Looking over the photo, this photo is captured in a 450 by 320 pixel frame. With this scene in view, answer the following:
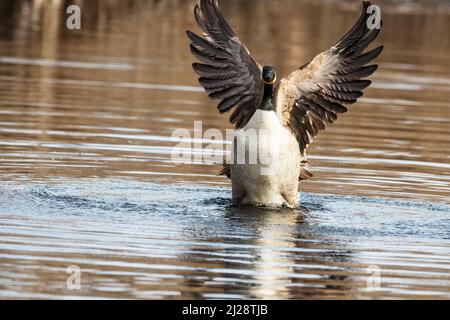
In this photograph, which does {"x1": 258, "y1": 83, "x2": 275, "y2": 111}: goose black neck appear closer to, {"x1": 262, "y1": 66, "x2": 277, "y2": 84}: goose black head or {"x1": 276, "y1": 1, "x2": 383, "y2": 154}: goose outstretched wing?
{"x1": 262, "y1": 66, "x2": 277, "y2": 84}: goose black head

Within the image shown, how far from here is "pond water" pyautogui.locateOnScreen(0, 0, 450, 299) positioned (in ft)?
34.2

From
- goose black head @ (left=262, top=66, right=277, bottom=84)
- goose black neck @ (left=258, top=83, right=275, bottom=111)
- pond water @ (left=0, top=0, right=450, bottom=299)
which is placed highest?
goose black head @ (left=262, top=66, right=277, bottom=84)

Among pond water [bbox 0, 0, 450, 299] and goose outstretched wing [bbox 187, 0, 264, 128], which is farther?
goose outstretched wing [bbox 187, 0, 264, 128]

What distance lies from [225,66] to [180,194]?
69.2 inches

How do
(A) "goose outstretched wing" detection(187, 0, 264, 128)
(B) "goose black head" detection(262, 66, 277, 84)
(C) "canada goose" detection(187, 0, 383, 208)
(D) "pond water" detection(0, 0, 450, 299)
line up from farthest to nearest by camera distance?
(A) "goose outstretched wing" detection(187, 0, 264, 128) → (C) "canada goose" detection(187, 0, 383, 208) → (B) "goose black head" detection(262, 66, 277, 84) → (D) "pond water" detection(0, 0, 450, 299)

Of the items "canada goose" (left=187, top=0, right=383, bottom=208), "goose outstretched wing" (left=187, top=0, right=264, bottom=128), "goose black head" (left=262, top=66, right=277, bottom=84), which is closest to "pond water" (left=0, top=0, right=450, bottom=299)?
"canada goose" (left=187, top=0, right=383, bottom=208)

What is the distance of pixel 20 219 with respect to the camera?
12.4 m

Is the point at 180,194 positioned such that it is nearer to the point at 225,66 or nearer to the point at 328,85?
the point at 225,66

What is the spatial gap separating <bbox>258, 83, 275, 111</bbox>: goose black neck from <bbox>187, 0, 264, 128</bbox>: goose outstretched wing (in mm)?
946

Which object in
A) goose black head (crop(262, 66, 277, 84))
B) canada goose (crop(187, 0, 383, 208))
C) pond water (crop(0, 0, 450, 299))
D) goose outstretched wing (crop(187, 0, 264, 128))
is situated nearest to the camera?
pond water (crop(0, 0, 450, 299))

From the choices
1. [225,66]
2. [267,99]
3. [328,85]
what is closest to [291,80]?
[328,85]

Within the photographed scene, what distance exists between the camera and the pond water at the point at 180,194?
1043 cm

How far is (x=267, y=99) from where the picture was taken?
545 inches
